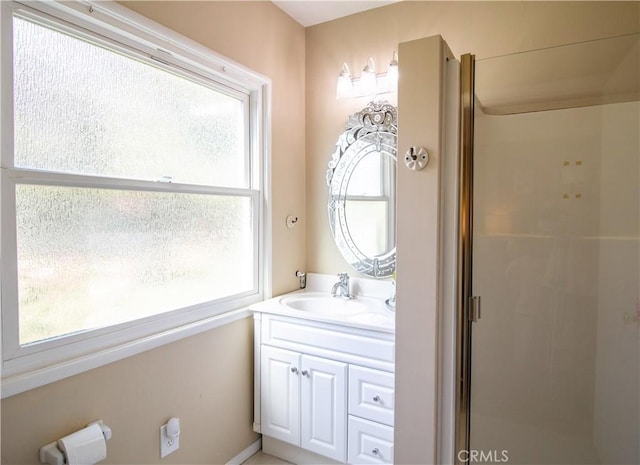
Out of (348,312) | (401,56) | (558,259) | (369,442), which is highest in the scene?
(401,56)

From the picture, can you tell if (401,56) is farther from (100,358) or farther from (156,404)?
(156,404)

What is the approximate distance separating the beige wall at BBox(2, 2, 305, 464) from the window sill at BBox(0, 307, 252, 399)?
33 millimetres

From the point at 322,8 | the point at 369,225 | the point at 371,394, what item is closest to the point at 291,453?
the point at 371,394

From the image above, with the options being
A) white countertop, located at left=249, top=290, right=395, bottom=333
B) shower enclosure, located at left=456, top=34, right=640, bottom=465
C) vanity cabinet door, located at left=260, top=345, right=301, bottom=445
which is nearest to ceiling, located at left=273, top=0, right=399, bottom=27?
shower enclosure, located at left=456, top=34, right=640, bottom=465

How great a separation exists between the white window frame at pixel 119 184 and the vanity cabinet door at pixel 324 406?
51 centimetres

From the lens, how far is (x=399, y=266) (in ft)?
4.84

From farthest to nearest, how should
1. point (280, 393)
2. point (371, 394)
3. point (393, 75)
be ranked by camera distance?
1. point (393, 75)
2. point (280, 393)
3. point (371, 394)

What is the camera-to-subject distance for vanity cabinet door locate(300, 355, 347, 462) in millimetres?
1884

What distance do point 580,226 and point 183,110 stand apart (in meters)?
1.90

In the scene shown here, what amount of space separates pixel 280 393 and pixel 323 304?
1.89ft

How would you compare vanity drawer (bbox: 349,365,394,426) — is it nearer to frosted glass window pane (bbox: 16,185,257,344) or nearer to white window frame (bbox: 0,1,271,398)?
white window frame (bbox: 0,1,271,398)

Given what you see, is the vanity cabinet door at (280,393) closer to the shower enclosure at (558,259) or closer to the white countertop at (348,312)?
the white countertop at (348,312)

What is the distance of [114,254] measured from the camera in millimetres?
1548

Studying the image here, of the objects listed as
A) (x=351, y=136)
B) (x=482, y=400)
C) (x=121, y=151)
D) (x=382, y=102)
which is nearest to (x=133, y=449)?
(x=121, y=151)
